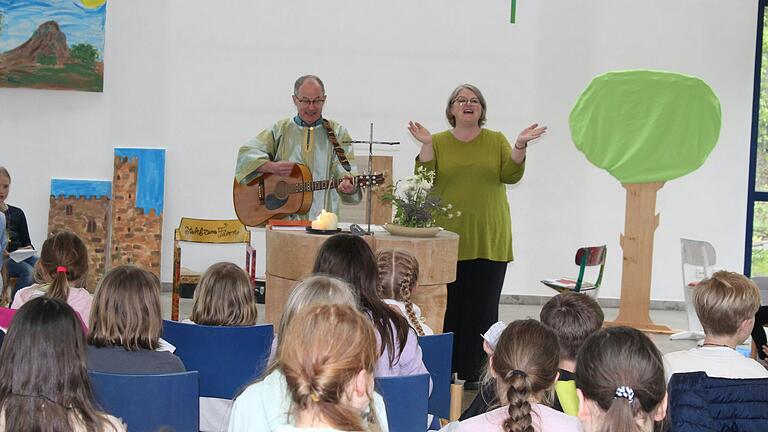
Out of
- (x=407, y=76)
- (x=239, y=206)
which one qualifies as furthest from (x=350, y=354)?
(x=407, y=76)

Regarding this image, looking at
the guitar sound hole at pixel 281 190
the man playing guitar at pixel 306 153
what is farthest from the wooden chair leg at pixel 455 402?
the guitar sound hole at pixel 281 190

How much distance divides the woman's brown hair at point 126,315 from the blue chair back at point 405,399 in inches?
27.8

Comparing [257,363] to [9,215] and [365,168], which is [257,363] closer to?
[9,215]

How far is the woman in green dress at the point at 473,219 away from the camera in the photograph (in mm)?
5117

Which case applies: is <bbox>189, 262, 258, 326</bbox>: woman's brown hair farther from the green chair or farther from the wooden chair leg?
the green chair

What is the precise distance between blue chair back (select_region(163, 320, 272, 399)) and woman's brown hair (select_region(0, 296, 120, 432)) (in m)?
1.19

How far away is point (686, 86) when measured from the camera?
7.43 meters

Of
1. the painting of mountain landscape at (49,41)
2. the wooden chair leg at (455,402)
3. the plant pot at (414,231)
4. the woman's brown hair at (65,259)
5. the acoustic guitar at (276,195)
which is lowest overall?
the wooden chair leg at (455,402)

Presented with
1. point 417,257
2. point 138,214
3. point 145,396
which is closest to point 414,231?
point 417,257

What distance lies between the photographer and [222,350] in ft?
10.9

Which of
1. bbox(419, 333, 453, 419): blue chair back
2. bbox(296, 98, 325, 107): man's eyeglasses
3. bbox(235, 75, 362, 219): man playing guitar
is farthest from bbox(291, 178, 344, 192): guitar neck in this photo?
bbox(419, 333, 453, 419): blue chair back

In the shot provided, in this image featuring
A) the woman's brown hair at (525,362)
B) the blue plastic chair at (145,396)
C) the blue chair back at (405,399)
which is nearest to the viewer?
the woman's brown hair at (525,362)

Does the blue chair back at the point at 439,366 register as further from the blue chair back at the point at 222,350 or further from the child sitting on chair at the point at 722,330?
the child sitting on chair at the point at 722,330

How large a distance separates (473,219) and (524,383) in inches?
112
